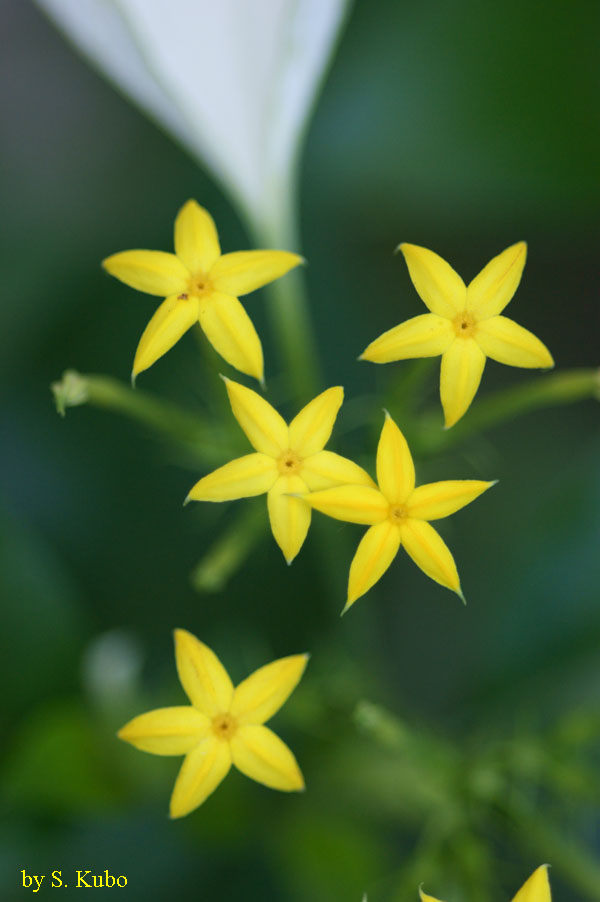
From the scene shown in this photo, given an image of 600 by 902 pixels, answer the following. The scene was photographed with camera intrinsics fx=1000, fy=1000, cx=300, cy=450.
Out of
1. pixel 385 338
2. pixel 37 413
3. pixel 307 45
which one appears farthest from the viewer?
pixel 37 413

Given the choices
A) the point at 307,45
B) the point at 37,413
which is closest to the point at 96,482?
the point at 37,413

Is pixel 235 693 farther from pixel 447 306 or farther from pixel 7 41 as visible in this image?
pixel 7 41

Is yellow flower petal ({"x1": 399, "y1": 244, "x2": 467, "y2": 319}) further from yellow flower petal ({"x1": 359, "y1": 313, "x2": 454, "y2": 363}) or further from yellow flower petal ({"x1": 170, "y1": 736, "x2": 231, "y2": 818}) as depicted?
yellow flower petal ({"x1": 170, "y1": 736, "x2": 231, "y2": 818})

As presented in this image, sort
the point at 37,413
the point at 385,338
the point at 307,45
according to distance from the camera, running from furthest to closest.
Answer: the point at 37,413 < the point at 307,45 < the point at 385,338

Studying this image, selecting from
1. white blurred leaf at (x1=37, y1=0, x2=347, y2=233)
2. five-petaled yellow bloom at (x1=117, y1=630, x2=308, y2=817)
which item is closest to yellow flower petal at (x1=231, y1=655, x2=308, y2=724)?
five-petaled yellow bloom at (x1=117, y1=630, x2=308, y2=817)

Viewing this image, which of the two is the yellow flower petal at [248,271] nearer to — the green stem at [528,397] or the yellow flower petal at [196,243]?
the yellow flower petal at [196,243]

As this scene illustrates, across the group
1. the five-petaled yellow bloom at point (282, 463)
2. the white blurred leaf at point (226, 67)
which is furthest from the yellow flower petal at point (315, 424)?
the white blurred leaf at point (226, 67)

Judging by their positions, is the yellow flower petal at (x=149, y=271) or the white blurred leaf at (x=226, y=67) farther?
the white blurred leaf at (x=226, y=67)
